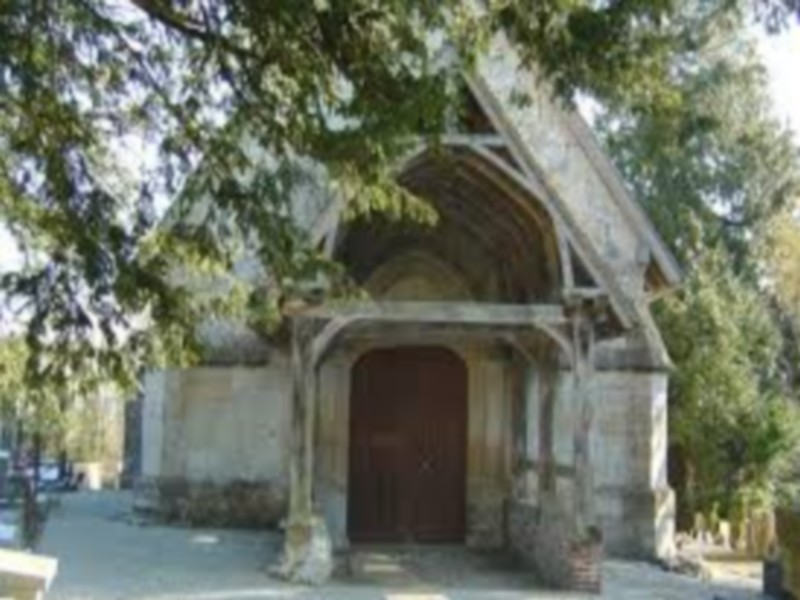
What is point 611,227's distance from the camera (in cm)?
2155

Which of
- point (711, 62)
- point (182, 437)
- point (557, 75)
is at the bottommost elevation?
point (182, 437)

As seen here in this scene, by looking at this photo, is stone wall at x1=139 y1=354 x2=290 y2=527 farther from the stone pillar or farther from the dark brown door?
the stone pillar

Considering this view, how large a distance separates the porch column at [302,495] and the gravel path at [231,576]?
31 centimetres

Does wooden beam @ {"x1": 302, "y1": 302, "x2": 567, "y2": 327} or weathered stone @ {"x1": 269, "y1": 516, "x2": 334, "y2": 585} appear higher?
wooden beam @ {"x1": 302, "y1": 302, "x2": 567, "y2": 327}

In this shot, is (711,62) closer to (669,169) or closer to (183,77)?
(669,169)

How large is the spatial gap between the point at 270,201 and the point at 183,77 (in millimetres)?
920

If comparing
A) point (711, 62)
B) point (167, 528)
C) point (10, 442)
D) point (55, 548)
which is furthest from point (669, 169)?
point (10, 442)

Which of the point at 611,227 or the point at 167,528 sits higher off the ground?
the point at 611,227

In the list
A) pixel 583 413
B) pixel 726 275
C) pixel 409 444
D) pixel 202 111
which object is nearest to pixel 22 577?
pixel 202 111

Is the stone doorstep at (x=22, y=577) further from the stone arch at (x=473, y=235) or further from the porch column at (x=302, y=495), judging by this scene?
the stone arch at (x=473, y=235)

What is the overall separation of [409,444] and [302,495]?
5.25 meters

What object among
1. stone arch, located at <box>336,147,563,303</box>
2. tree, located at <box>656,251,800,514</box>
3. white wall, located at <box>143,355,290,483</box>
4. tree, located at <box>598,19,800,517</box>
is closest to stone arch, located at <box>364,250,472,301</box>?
stone arch, located at <box>336,147,563,303</box>

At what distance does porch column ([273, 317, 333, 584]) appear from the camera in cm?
1620

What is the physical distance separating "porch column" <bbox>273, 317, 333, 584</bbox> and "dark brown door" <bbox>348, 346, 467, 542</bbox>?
4.43 meters
